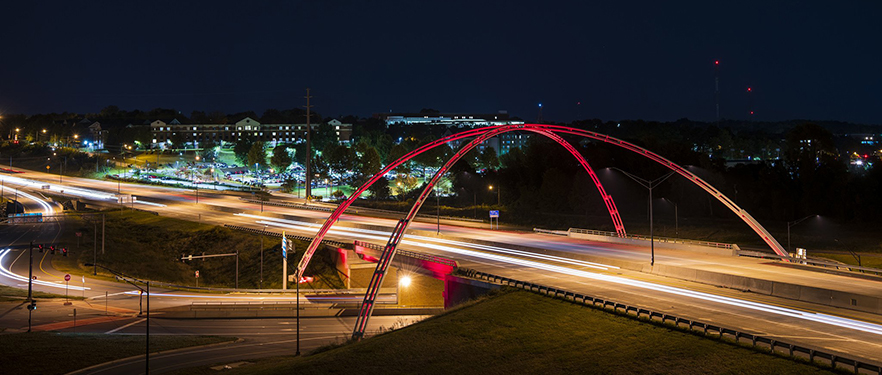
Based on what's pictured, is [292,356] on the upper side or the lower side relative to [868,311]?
lower

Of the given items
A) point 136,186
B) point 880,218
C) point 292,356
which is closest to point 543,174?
point 880,218

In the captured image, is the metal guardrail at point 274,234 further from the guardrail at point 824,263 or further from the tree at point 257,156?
the tree at point 257,156

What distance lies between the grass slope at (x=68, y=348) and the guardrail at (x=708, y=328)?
20672mm

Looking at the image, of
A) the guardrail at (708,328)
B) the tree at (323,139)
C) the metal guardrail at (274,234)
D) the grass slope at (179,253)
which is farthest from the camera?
the tree at (323,139)

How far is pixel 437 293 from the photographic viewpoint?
53062mm

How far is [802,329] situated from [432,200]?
91.9m

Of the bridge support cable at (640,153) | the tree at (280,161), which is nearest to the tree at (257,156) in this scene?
the tree at (280,161)

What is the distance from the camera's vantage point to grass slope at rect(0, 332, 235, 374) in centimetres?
3550

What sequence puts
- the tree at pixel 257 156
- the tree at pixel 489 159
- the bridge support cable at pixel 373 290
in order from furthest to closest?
1. the tree at pixel 257 156
2. the tree at pixel 489 159
3. the bridge support cable at pixel 373 290

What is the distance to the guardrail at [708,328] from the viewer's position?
78.9ft

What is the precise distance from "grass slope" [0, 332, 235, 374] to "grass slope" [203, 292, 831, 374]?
835 cm

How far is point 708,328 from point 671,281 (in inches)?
515

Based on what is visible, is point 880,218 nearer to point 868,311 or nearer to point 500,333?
point 868,311

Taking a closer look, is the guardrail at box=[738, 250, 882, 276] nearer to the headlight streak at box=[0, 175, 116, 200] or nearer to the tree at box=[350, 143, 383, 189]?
the tree at box=[350, 143, 383, 189]
